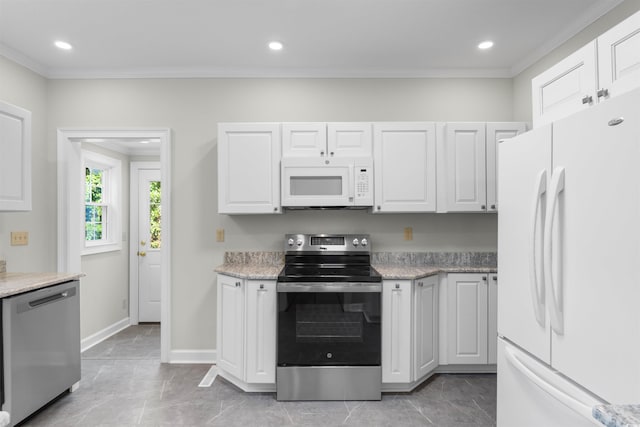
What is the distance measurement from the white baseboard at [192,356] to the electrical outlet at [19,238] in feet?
4.98

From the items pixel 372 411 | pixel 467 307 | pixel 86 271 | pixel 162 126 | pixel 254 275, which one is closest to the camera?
pixel 372 411

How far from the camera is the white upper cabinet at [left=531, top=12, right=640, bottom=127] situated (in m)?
1.38

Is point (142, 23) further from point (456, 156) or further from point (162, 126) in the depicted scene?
point (456, 156)

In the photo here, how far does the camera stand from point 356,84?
3383 mm

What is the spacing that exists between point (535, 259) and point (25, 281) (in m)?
2.94

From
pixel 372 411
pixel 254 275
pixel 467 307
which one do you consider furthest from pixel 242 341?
pixel 467 307

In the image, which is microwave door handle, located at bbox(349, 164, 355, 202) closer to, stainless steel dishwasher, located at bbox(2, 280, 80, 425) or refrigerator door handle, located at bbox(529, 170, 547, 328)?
refrigerator door handle, located at bbox(529, 170, 547, 328)

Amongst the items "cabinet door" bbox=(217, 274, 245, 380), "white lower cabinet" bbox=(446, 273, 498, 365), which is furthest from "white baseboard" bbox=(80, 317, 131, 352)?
"white lower cabinet" bbox=(446, 273, 498, 365)

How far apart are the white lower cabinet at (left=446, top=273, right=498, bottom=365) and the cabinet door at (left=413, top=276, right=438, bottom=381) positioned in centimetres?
15

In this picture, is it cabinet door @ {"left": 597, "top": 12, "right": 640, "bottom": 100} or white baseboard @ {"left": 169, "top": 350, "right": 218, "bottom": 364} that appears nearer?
cabinet door @ {"left": 597, "top": 12, "right": 640, "bottom": 100}

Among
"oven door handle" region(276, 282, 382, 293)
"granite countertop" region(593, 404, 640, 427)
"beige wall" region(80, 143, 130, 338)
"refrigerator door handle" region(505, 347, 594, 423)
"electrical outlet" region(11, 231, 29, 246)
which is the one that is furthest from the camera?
"beige wall" region(80, 143, 130, 338)

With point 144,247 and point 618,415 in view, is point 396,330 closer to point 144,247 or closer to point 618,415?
point 618,415

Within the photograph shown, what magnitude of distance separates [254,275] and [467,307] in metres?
1.73

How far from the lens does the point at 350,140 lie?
10.0ft
